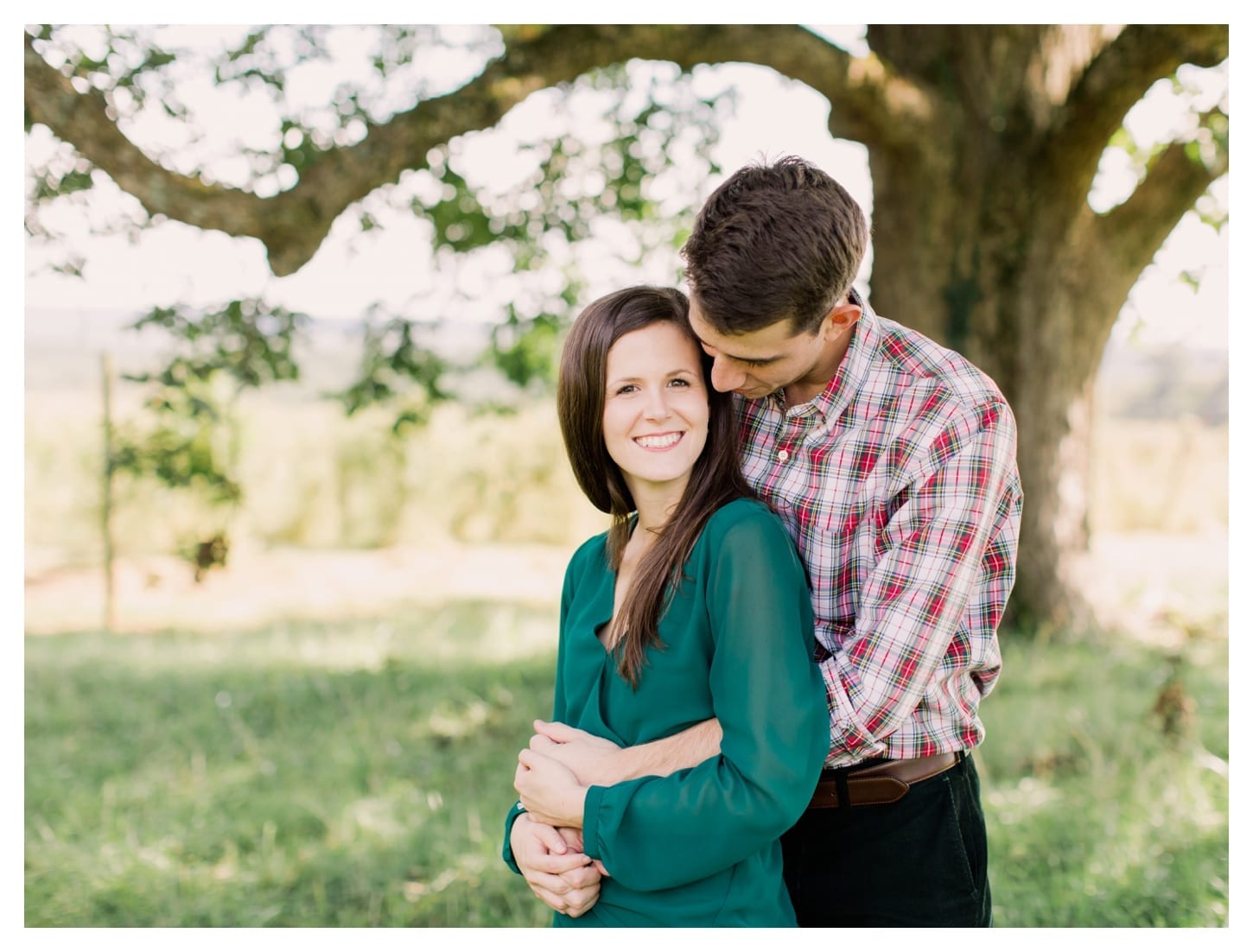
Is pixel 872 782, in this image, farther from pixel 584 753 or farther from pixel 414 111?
pixel 414 111

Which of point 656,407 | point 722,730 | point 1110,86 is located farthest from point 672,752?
point 1110,86

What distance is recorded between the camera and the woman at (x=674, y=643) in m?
1.82

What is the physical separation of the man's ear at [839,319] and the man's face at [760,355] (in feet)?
0.05

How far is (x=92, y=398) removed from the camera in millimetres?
11609

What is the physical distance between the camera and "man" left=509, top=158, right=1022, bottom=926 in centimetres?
194

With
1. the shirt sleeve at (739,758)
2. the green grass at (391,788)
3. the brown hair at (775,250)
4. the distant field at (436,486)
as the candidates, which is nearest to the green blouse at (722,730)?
the shirt sleeve at (739,758)

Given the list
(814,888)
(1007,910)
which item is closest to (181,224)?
(814,888)

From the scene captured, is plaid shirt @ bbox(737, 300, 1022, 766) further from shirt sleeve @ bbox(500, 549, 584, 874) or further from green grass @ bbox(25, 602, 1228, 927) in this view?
green grass @ bbox(25, 602, 1228, 927)

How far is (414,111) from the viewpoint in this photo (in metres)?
4.95

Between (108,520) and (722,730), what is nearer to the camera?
(722,730)

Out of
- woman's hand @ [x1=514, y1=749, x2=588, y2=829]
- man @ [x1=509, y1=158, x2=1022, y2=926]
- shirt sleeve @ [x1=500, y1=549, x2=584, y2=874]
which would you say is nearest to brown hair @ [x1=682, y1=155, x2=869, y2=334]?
man @ [x1=509, y1=158, x2=1022, y2=926]

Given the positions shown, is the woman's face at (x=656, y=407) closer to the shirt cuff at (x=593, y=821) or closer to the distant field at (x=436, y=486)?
the shirt cuff at (x=593, y=821)

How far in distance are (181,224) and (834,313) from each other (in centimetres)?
355

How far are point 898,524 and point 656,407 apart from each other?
19.5 inches
